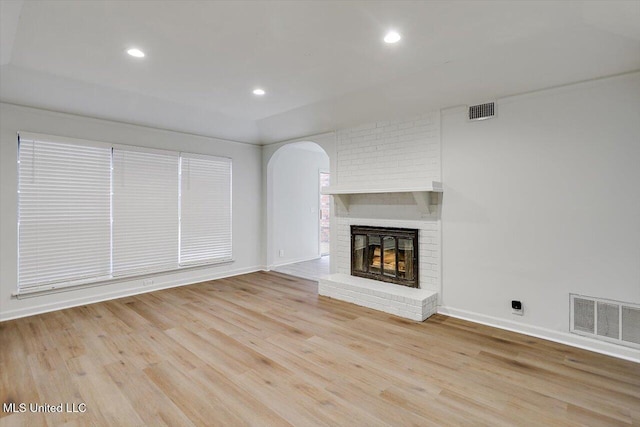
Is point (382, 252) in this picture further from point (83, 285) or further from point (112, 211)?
point (83, 285)

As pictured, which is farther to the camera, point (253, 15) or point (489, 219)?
point (489, 219)

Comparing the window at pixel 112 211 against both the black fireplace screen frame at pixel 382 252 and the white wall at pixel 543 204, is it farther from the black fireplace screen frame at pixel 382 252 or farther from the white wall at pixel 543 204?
the white wall at pixel 543 204

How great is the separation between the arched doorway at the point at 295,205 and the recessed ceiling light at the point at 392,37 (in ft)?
11.4

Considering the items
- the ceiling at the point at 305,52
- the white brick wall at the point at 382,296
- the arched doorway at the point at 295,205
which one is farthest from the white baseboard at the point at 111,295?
the ceiling at the point at 305,52

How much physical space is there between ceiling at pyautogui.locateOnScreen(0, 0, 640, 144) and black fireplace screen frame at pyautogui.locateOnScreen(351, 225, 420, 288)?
1585 millimetres

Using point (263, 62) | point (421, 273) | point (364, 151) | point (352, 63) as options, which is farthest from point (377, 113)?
point (421, 273)

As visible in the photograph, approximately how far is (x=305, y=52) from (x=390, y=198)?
2.28 m

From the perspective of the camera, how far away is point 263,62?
9.98ft

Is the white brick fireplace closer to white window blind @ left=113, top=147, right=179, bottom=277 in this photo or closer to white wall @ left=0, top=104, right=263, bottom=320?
white wall @ left=0, top=104, right=263, bottom=320

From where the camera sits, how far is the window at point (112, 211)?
3865 mm

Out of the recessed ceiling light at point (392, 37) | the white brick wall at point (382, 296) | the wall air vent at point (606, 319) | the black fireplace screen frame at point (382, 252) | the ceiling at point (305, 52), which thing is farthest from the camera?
the black fireplace screen frame at point (382, 252)

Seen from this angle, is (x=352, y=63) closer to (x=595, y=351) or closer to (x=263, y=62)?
(x=263, y=62)

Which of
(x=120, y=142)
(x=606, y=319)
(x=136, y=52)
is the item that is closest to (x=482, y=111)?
(x=606, y=319)

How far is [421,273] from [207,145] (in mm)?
4127
